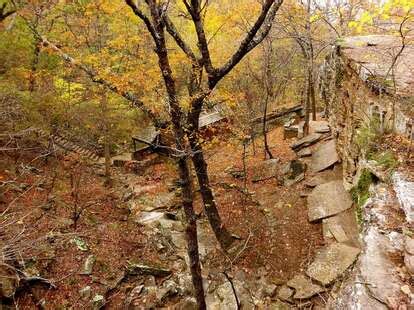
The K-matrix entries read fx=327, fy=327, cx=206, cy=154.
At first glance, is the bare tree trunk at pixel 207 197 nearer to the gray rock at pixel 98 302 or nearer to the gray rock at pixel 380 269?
the gray rock at pixel 98 302

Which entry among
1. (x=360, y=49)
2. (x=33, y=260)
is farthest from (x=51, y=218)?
(x=360, y=49)

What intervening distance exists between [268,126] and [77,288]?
14498mm

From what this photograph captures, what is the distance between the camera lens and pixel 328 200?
944 centimetres

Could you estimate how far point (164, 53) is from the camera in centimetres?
537

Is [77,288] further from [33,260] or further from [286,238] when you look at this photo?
[286,238]

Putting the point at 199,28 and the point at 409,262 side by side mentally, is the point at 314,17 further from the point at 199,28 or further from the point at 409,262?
the point at 409,262

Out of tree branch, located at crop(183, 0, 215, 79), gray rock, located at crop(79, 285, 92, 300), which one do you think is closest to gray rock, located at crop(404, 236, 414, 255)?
tree branch, located at crop(183, 0, 215, 79)

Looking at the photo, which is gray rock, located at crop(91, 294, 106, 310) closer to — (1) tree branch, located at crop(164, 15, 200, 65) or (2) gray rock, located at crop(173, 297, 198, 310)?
(2) gray rock, located at crop(173, 297, 198, 310)

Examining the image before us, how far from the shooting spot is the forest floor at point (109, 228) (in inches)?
303

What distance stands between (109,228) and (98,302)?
306 centimetres

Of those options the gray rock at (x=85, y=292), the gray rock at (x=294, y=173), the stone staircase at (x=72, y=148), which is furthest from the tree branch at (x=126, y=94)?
the stone staircase at (x=72, y=148)

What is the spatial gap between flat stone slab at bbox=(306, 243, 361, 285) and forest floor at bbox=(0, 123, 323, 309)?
0.43 metres

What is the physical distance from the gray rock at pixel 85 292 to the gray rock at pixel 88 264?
46 cm

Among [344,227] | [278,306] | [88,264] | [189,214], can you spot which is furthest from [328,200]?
[88,264]
